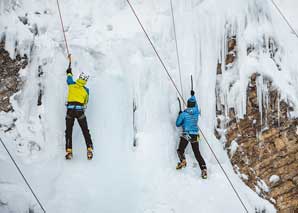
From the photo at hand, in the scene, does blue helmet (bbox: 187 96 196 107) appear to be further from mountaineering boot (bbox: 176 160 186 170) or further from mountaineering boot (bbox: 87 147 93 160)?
mountaineering boot (bbox: 87 147 93 160)

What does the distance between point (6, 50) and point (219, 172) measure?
14.4 ft

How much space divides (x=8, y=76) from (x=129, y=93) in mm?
2166

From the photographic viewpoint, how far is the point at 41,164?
23.6 feet

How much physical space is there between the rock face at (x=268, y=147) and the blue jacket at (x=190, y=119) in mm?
805

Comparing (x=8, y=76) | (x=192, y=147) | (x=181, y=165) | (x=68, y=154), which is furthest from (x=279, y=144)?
(x=8, y=76)

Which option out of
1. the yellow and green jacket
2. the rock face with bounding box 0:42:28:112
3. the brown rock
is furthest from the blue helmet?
the rock face with bounding box 0:42:28:112

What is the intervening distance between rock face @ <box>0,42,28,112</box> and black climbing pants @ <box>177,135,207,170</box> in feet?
9.89

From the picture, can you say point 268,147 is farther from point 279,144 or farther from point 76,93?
point 76,93

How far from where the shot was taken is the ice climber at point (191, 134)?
740 cm

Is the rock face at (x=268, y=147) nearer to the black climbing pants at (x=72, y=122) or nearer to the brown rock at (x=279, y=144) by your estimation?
the brown rock at (x=279, y=144)

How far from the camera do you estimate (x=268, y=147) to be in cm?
766

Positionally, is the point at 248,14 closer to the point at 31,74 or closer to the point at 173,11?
the point at 173,11

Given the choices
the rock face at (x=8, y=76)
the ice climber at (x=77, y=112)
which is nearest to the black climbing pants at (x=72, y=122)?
the ice climber at (x=77, y=112)

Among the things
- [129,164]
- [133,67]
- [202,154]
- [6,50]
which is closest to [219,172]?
[202,154]
